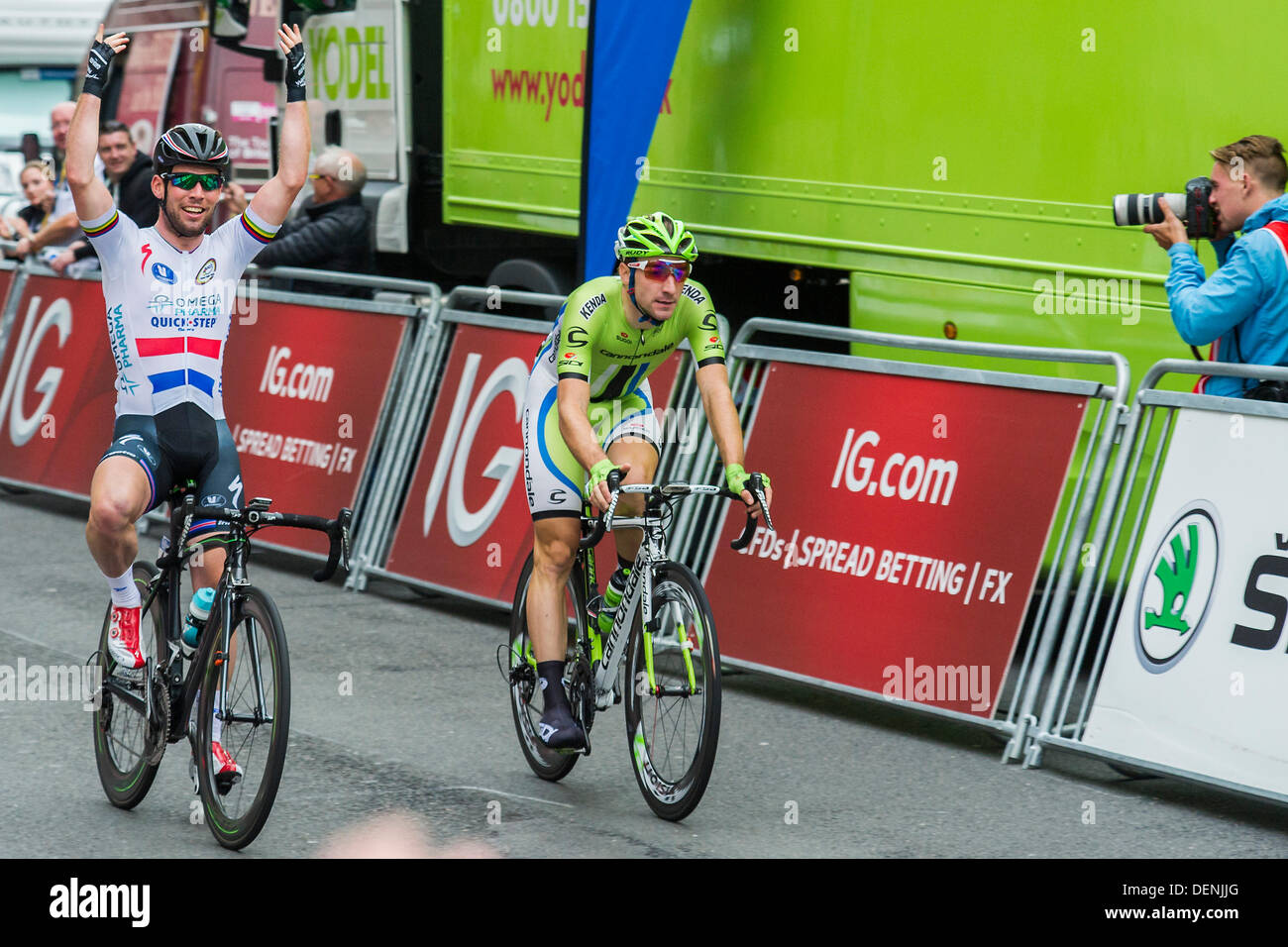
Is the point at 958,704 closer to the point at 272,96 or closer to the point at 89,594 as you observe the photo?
the point at 89,594

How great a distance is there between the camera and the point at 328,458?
10344mm

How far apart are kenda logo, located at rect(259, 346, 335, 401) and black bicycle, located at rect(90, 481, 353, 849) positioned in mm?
4359

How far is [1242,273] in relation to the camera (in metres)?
6.61

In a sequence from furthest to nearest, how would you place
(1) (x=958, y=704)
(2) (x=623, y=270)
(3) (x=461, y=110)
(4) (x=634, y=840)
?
(3) (x=461, y=110)
(1) (x=958, y=704)
(2) (x=623, y=270)
(4) (x=634, y=840)

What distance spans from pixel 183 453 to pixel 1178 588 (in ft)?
11.4

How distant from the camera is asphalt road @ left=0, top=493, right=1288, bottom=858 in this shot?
587 cm

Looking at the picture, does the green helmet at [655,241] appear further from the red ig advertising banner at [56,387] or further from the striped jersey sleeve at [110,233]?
the red ig advertising banner at [56,387]

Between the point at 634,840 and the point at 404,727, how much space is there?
5.46ft

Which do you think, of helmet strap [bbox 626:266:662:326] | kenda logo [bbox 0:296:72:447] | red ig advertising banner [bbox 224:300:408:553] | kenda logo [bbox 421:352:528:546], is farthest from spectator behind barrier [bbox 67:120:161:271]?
helmet strap [bbox 626:266:662:326]

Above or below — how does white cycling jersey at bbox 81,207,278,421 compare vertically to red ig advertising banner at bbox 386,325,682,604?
above

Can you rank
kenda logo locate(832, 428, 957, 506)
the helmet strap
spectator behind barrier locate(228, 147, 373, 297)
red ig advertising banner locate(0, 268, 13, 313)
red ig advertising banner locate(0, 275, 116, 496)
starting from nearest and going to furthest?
the helmet strap
kenda logo locate(832, 428, 957, 506)
spectator behind barrier locate(228, 147, 373, 297)
red ig advertising banner locate(0, 275, 116, 496)
red ig advertising banner locate(0, 268, 13, 313)

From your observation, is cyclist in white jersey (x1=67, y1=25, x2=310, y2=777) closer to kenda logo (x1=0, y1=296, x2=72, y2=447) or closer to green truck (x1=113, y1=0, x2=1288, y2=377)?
green truck (x1=113, y1=0, x2=1288, y2=377)

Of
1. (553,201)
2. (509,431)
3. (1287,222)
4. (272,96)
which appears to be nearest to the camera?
(1287,222)
